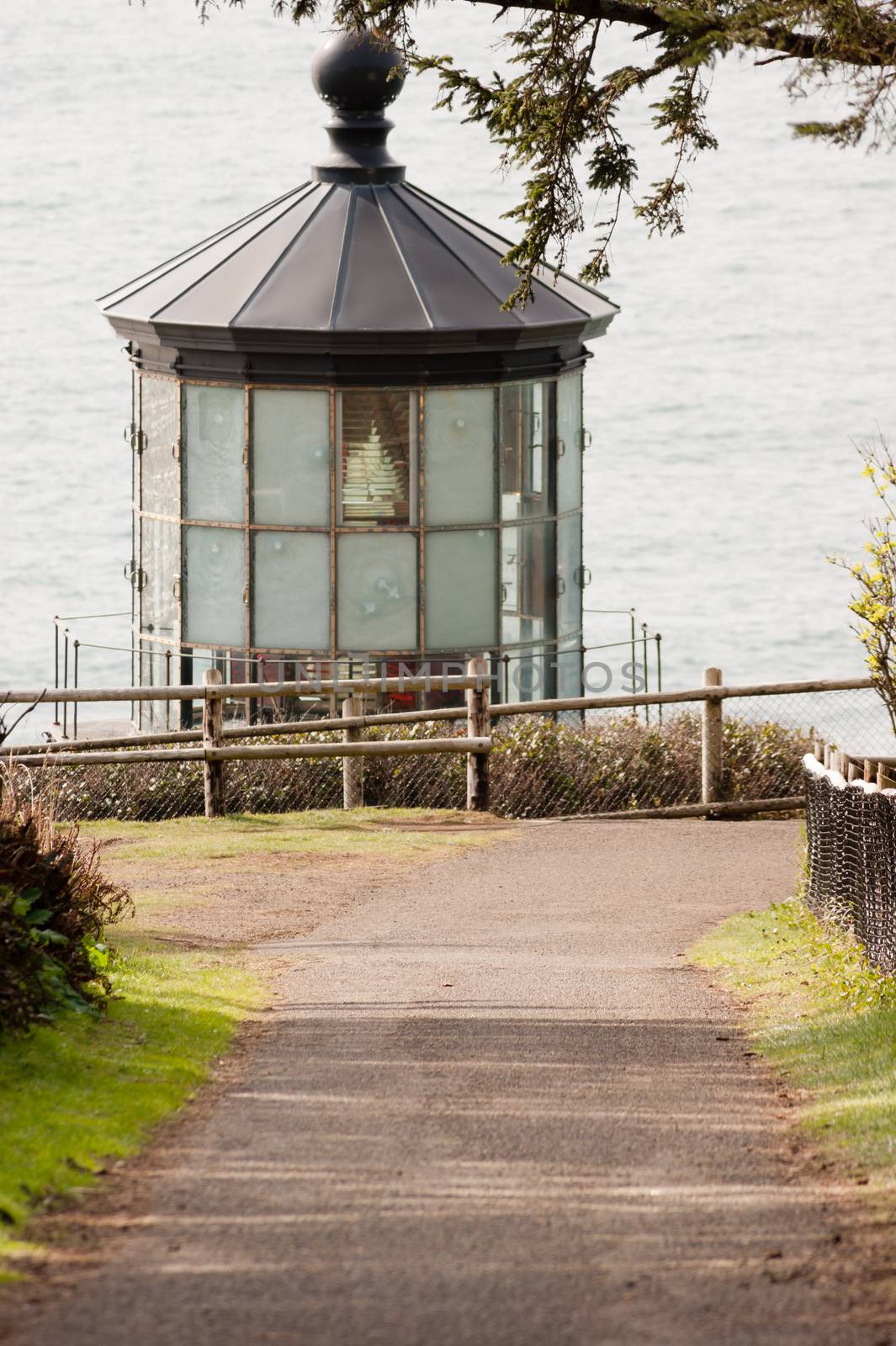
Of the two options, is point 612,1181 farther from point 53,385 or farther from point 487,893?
point 53,385

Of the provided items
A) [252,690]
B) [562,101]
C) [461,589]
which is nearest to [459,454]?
[461,589]

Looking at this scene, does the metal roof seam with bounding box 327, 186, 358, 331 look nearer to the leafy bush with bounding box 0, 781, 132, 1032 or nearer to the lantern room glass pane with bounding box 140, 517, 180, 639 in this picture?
the lantern room glass pane with bounding box 140, 517, 180, 639

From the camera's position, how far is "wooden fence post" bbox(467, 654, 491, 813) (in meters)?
15.0

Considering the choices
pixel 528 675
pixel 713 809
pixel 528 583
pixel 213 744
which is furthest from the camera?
pixel 528 675

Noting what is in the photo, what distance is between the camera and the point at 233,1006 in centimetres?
876

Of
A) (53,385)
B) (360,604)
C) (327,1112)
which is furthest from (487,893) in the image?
(53,385)

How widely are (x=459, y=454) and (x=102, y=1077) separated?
31.4ft

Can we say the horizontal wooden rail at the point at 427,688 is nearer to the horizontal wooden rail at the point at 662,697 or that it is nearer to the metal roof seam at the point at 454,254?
the horizontal wooden rail at the point at 662,697

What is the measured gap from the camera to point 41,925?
317 inches

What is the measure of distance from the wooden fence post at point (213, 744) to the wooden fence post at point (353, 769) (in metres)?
0.96

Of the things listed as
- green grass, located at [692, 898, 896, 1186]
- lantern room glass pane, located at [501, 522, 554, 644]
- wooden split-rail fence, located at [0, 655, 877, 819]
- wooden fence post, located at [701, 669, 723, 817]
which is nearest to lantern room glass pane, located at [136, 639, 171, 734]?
wooden split-rail fence, located at [0, 655, 877, 819]

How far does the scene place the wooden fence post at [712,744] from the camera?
50.5 feet

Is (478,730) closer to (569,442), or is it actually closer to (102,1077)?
(569,442)

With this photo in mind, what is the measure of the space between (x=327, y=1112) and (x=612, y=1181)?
3.96 ft
